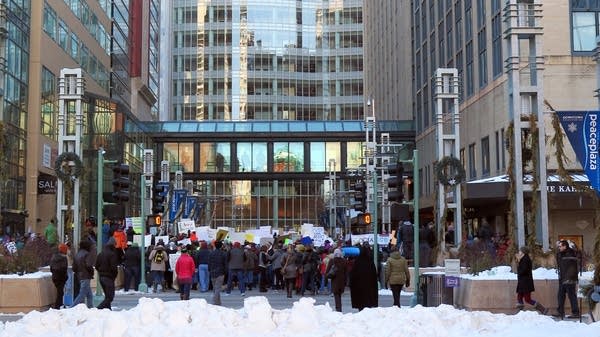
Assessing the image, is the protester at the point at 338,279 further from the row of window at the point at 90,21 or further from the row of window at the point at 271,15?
the row of window at the point at 271,15

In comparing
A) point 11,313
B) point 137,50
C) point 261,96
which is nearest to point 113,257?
point 11,313

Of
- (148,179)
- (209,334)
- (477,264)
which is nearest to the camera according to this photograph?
(209,334)

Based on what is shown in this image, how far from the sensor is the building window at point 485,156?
50.0 metres

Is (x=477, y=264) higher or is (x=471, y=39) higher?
(x=471, y=39)

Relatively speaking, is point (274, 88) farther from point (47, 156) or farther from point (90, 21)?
point (47, 156)

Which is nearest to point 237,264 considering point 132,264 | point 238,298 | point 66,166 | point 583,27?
point 238,298

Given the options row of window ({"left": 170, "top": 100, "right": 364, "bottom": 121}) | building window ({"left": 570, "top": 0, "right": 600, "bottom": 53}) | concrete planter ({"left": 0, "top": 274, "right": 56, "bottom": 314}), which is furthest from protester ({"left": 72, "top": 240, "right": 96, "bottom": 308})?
row of window ({"left": 170, "top": 100, "right": 364, "bottom": 121})

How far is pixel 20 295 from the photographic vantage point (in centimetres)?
1912

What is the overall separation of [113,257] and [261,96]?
103882 millimetres

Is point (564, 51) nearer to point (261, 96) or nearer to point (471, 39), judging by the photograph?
point (471, 39)

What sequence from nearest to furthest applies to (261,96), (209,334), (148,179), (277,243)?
(209,334) < (277,243) < (148,179) < (261,96)

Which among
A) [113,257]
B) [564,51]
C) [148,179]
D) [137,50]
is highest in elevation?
[137,50]

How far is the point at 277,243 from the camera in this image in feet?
108

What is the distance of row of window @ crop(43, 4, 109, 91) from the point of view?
5222cm
